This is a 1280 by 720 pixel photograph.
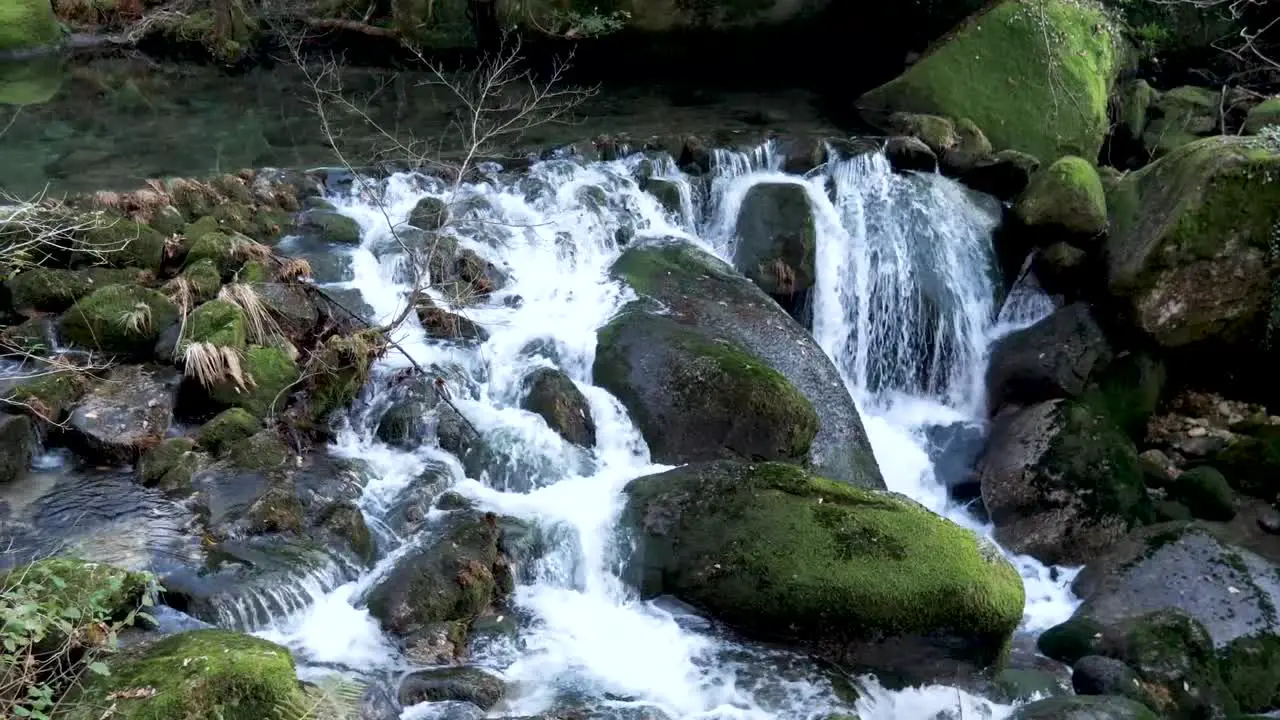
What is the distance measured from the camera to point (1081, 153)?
42.5 ft

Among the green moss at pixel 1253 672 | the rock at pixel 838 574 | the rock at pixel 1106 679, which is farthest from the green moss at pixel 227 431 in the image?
the green moss at pixel 1253 672

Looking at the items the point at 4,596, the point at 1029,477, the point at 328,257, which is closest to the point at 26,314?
the point at 328,257

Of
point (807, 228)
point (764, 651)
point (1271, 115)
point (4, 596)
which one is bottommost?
point (764, 651)

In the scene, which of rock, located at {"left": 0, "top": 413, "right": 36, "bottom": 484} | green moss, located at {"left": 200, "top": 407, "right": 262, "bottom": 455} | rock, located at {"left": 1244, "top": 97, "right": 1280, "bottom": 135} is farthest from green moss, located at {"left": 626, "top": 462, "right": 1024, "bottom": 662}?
rock, located at {"left": 1244, "top": 97, "right": 1280, "bottom": 135}

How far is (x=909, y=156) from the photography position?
39.0 feet

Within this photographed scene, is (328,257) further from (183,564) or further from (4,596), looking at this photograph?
(4,596)

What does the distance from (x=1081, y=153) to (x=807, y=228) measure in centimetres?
475

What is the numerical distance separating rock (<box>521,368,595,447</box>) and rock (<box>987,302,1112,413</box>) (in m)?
4.24

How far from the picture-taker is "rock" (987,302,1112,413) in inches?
377

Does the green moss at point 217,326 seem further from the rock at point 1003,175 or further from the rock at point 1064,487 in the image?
the rock at point 1003,175

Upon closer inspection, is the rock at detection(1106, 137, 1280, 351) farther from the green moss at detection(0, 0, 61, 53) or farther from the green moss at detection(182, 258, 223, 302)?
the green moss at detection(0, 0, 61, 53)

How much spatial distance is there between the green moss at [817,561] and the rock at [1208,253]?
13.2ft

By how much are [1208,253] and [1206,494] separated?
7.12 feet

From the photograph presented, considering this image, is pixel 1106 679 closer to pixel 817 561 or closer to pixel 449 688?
pixel 817 561
